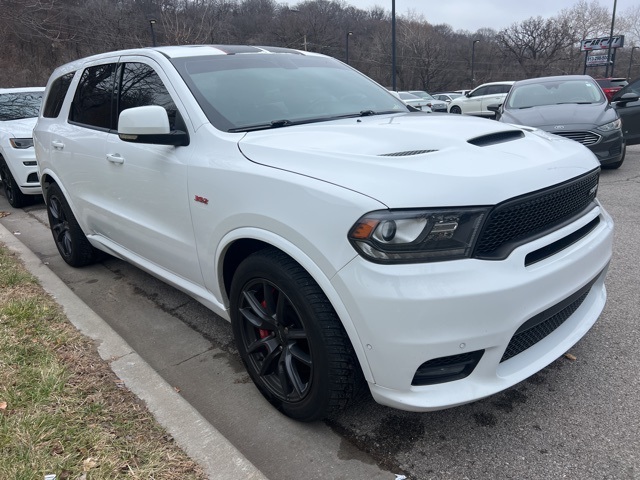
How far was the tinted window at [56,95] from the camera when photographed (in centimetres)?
453

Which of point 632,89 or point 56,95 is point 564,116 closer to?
point 632,89

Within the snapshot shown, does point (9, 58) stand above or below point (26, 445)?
above

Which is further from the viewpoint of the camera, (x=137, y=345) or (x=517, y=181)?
(x=137, y=345)

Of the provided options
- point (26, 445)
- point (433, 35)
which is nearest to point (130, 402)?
point (26, 445)

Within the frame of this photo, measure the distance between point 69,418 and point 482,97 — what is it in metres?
21.0

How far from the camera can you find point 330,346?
205 centimetres

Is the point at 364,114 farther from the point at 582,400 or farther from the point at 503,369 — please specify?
the point at 582,400

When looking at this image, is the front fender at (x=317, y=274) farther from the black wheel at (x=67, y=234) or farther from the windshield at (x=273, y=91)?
the black wheel at (x=67, y=234)

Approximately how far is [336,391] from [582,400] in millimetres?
1272

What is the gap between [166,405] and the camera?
2.47 metres

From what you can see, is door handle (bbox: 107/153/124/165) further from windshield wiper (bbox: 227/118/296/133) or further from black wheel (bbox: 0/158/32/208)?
black wheel (bbox: 0/158/32/208)

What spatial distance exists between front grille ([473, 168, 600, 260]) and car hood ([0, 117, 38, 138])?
7.47m

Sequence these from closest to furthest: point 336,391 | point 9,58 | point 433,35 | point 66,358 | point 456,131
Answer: point 336,391 < point 456,131 < point 66,358 < point 9,58 < point 433,35

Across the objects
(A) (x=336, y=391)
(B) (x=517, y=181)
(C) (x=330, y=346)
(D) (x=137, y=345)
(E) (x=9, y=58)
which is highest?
(E) (x=9, y=58)
